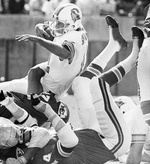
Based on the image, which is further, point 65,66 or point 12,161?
point 65,66

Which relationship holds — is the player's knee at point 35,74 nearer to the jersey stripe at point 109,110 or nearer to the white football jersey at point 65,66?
the white football jersey at point 65,66

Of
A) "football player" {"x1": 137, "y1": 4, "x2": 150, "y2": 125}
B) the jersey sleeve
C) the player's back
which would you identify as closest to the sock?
the player's back

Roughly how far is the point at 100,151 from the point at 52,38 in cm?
195

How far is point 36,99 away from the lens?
5.16m

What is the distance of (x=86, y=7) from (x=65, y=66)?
21.2ft

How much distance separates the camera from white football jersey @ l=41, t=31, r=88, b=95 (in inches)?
264

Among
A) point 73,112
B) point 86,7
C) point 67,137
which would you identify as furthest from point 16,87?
point 86,7

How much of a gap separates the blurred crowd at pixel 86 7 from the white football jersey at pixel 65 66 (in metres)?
5.99

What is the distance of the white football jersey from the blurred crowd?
5990 millimetres

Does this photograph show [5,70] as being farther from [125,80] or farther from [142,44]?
[142,44]

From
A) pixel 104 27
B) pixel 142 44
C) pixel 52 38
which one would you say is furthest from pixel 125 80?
pixel 142 44

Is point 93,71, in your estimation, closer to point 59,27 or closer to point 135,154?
point 59,27

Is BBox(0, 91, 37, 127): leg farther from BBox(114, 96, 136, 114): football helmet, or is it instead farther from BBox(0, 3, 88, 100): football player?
BBox(114, 96, 136, 114): football helmet

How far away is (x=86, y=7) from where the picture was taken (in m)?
13.0
